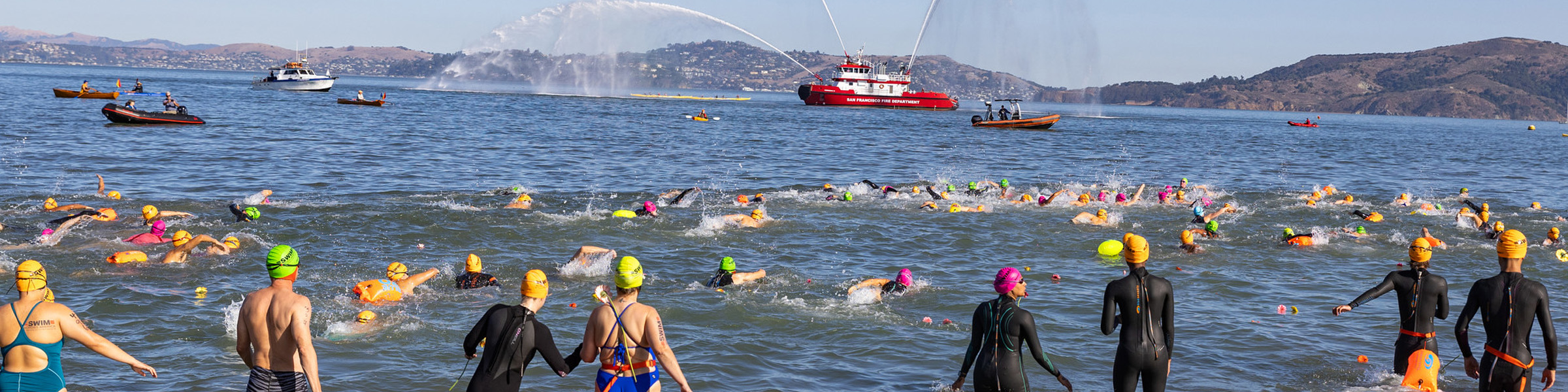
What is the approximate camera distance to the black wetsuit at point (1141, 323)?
27.4ft

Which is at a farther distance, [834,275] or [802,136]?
[802,136]

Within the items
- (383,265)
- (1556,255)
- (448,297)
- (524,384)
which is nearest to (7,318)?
(524,384)

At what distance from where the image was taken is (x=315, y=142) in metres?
42.6

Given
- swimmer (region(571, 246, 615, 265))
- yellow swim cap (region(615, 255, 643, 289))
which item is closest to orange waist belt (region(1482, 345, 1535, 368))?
yellow swim cap (region(615, 255, 643, 289))

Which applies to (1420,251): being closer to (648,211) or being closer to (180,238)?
(648,211)

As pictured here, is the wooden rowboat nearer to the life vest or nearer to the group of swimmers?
the life vest

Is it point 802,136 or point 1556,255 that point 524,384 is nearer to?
point 1556,255

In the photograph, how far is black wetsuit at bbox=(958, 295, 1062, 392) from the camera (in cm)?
816

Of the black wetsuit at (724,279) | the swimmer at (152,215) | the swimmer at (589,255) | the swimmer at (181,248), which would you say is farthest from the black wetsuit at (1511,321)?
the swimmer at (152,215)

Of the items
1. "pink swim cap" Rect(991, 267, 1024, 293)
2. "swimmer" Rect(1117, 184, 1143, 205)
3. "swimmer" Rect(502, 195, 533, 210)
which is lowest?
"swimmer" Rect(502, 195, 533, 210)

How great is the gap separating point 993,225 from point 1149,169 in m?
24.5

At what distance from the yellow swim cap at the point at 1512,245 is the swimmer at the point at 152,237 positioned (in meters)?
18.1

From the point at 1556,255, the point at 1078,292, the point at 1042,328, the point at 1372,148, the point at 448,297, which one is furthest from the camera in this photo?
the point at 1372,148

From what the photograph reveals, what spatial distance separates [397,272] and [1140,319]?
416 inches
